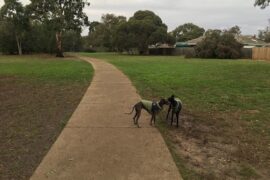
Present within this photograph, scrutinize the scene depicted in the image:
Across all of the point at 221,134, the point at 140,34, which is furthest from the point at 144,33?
the point at 221,134

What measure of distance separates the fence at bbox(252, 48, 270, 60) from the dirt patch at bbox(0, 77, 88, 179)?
36.7 m

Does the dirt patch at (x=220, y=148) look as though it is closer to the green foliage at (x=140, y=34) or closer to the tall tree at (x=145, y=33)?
the green foliage at (x=140, y=34)

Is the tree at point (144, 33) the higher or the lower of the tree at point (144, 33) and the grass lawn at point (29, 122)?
the higher

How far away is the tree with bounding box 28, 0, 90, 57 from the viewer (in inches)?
2071

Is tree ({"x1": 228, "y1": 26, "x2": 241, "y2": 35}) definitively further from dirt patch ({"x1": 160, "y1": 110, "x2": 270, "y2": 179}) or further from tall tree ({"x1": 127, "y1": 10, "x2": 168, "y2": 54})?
dirt patch ({"x1": 160, "y1": 110, "x2": 270, "y2": 179})

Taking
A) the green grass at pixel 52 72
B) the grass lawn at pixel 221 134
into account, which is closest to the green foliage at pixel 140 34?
the green grass at pixel 52 72

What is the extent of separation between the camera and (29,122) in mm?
8969

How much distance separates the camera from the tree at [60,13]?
5259 centimetres

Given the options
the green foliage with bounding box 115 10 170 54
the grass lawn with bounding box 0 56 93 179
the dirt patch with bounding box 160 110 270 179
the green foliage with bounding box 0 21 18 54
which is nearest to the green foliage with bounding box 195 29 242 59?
the green foliage with bounding box 115 10 170 54

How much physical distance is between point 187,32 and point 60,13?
6710cm

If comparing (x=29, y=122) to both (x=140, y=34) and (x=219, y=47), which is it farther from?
(x=140, y=34)

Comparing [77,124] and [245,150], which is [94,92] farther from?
[245,150]

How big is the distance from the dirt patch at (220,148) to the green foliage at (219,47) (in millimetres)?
45217

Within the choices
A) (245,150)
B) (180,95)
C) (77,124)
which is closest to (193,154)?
(245,150)
